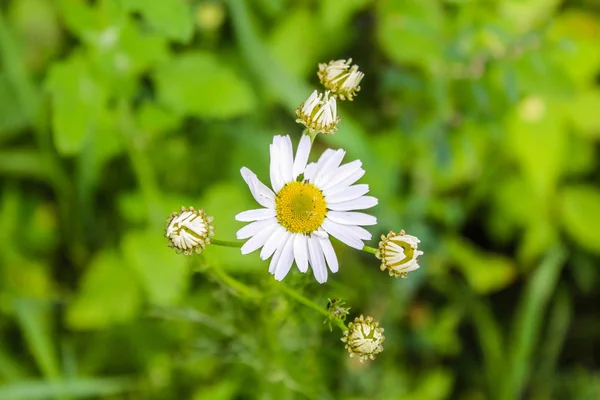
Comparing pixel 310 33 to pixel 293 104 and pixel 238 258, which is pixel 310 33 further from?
pixel 238 258

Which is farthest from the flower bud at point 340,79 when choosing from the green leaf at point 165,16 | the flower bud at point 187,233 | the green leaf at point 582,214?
the green leaf at point 582,214

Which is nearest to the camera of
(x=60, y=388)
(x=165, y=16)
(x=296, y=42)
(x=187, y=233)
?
(x=187, y=233)

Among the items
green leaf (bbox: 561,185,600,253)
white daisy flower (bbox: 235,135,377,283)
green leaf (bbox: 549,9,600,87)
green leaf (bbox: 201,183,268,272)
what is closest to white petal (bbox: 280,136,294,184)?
white daisy flower (bbox: 235,135,377,283)

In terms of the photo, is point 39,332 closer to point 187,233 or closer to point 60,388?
point 60,388

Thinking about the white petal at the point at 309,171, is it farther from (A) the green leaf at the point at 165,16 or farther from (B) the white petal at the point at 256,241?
(A) the green leaf at the point at 165,16

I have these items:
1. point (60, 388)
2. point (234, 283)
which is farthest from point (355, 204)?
point (60, 388)

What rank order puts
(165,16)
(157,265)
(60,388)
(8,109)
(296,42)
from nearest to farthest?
1. (165,16)
2. (157,265)
3. (60,388)
4. (8,109)
5. (296,42)

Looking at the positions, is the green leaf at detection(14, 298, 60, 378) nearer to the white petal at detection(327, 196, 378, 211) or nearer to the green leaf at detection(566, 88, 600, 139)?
the white petal at detection(327, 196, 378, 211)
